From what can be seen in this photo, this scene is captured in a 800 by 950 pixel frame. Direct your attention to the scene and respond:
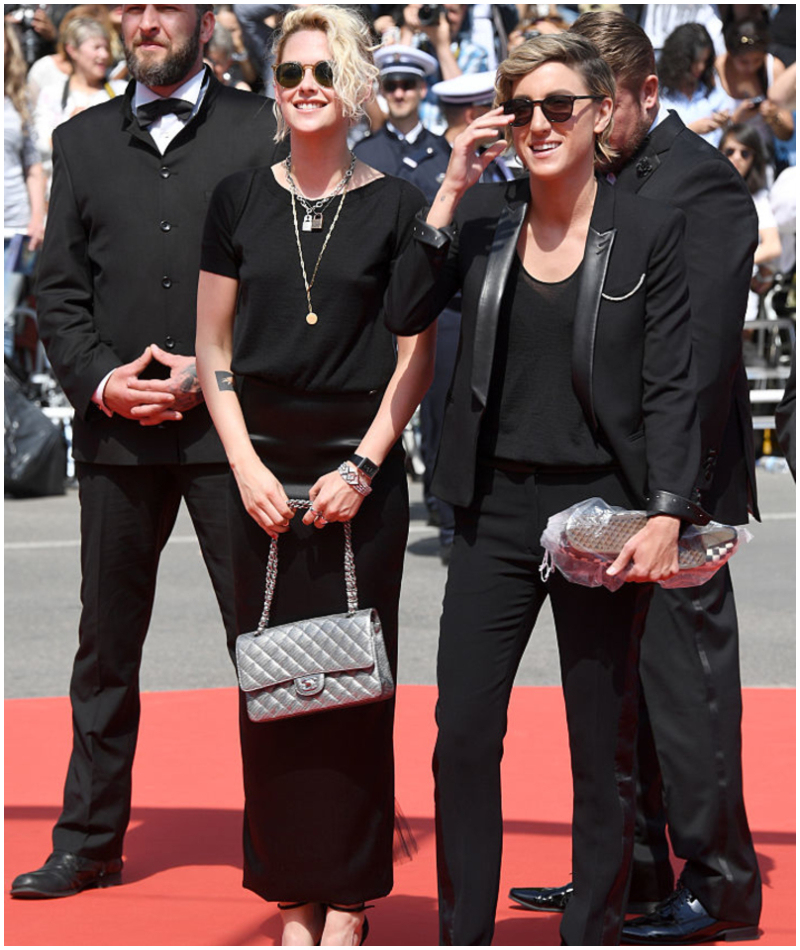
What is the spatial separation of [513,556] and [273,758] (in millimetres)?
741

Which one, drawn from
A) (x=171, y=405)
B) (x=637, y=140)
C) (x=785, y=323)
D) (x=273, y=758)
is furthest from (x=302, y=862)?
(x=785, y=323)

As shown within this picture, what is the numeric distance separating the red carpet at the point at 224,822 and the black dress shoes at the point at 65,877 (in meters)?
0.04

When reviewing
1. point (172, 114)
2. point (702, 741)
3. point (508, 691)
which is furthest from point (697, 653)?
point (172, 114)

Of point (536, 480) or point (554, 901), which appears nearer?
point (536, 480)

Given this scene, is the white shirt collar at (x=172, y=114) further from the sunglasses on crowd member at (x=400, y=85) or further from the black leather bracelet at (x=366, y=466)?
the sunglasses on crowd member at (x=400, y=85)

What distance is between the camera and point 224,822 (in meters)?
4.52

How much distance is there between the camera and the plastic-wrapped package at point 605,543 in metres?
3.04

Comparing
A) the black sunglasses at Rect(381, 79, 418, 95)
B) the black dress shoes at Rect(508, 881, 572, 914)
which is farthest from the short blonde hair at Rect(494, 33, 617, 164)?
the black sunglasses at Rect(381, 79, 418, 95)

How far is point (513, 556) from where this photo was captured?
320 centimetres

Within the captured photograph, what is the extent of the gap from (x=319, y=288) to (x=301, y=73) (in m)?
0.44

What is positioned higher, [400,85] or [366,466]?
[400,85]

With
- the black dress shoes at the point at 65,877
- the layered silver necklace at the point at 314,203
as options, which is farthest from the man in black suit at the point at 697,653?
the black dress shoes at the point at 65,877

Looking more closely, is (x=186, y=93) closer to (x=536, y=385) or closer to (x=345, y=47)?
(x=345, y=47)

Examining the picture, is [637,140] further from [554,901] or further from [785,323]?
[785,323]
